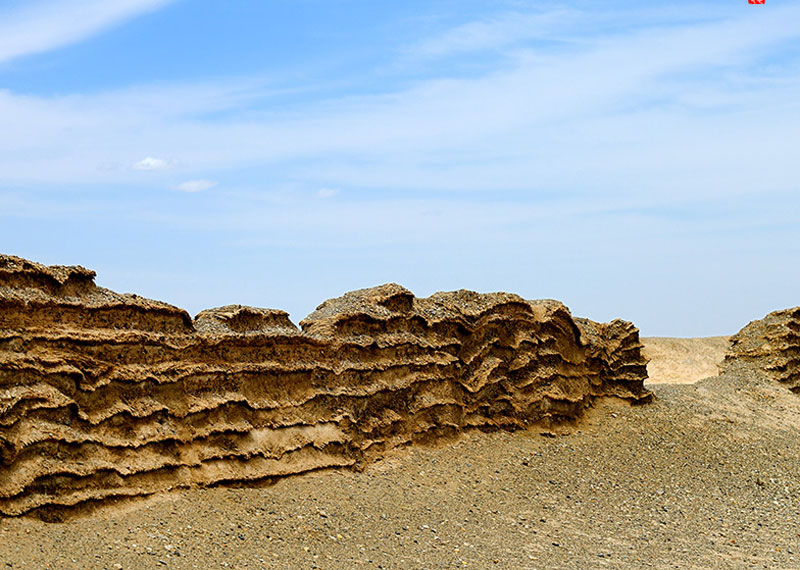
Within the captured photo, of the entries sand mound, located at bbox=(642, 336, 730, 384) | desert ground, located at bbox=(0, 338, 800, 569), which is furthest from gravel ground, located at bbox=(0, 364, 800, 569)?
sand mound, located at bbox=(642, 336, 730, 384)

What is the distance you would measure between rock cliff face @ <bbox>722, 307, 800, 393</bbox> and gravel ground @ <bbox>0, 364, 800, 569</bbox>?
4336 millimetres

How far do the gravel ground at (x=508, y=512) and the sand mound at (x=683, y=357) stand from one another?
10285mm

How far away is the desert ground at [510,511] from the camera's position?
30.4 feet

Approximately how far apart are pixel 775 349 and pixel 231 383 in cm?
1492

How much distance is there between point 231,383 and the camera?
1105 centimetres

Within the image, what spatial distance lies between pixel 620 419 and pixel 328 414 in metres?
6.46

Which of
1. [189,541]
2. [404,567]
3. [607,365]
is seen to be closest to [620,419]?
[607,365]

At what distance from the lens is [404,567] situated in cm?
970

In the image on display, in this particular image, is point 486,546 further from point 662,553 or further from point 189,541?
point 189,541

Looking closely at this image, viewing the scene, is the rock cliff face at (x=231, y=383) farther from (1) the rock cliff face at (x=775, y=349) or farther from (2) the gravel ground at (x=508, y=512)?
(1) the rock cliff face at (x=775, y=349)

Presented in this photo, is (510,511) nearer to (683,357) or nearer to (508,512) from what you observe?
(508,512)

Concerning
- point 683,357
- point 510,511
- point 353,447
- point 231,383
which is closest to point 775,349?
point 683,357

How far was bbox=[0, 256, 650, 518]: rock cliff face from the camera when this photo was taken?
9312 millimetres

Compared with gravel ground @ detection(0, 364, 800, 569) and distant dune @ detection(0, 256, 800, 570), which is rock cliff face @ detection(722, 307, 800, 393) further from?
distant dune @ detection(0, 256, 800, 570)
